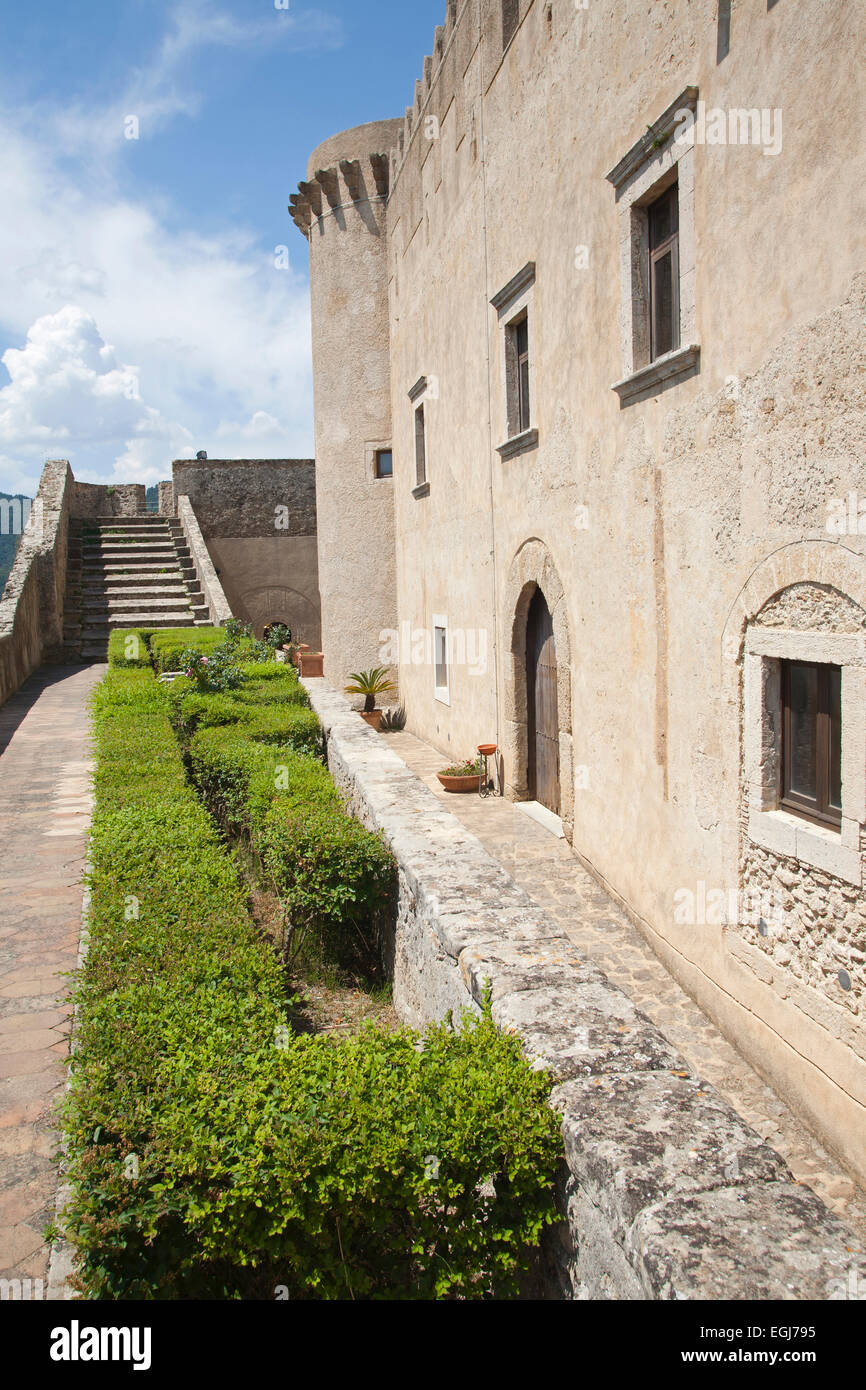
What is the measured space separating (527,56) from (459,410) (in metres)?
4.03

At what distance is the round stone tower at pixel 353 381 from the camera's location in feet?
54.4

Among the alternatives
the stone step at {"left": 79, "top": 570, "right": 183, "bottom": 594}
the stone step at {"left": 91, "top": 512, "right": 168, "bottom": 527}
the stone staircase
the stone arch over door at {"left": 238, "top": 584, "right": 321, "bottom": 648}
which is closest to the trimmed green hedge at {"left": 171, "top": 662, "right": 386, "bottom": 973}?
the stone staircase

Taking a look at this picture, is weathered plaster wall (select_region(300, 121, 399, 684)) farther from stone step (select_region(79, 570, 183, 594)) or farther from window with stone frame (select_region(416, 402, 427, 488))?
stone step (select_region(79, 570, 183, 594))

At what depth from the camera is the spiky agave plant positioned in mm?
16500

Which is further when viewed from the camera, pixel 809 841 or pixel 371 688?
pixel 371 688

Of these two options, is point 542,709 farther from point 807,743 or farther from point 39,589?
point 39,589

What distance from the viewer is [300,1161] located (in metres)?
2.57

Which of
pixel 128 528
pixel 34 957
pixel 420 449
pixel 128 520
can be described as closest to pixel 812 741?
pixel 34 957

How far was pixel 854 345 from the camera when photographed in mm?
4070

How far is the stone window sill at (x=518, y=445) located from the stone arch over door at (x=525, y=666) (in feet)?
3.08

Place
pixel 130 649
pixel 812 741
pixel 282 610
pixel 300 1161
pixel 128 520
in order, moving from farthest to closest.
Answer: pixel 282 610, pixel 128 520, pixel 130 649, pixel 812 741, pixel 300 1161

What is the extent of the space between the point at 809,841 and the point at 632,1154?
254 cm

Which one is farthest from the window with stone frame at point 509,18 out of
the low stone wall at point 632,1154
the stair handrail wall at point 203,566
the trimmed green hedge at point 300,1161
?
the stair handrail wall at point 203,566
